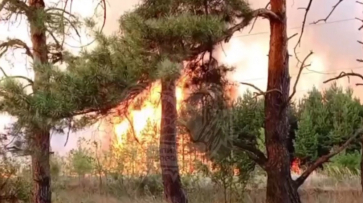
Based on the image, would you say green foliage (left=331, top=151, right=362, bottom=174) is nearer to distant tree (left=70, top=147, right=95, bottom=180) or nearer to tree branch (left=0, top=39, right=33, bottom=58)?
distant tree (left=70, top=147, right=95, bottom=180)

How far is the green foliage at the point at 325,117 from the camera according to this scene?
668 cm

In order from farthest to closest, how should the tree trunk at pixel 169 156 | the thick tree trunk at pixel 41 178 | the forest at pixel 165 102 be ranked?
the thick tree trunk at pixel 41 178
the tree trunk at pixel 169 156
the forest at pixel 165 102

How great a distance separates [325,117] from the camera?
317 inches

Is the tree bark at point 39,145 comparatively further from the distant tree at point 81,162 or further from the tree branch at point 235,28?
the tree branch at point 235,28

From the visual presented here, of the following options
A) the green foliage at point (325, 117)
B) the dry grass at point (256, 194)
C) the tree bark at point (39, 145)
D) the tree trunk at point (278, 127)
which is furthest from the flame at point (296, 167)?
the tree bark at point (39, 145)

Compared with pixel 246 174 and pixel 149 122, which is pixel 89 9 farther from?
pixel 246 174

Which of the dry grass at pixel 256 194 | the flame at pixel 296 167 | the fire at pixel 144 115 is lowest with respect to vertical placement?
the dry grass at pixel 256 194

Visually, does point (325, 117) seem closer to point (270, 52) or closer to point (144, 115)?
point (144, 115)

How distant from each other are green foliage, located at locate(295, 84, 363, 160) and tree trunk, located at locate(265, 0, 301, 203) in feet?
9.35

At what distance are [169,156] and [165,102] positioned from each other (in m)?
0.62

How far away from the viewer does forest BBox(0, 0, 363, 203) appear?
331 cm

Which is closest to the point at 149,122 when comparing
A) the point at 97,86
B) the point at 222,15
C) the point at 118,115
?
the point at 118,115

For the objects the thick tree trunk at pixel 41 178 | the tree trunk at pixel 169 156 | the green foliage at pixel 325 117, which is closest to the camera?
the tree trunk at pixel 169 156

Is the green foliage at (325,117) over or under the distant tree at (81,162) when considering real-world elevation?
over
